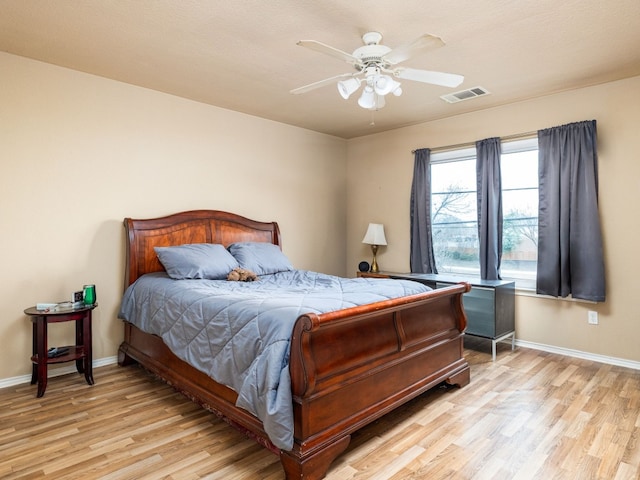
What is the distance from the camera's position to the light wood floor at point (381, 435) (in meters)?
2.00

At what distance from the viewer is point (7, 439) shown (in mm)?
2281

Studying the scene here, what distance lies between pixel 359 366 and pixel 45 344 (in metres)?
2.36

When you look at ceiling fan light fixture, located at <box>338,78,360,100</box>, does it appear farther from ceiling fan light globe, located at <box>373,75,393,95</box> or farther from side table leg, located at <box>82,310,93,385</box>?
side table leg, located at <box>82,310,93,385</box>

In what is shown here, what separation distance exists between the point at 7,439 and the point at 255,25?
294cm

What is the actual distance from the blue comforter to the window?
1843 millimetres

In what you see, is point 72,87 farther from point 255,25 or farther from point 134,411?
point 134,411

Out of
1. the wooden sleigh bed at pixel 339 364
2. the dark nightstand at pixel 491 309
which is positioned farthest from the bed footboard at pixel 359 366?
the dark nightstand at pixel 491 309

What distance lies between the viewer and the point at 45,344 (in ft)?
9.50

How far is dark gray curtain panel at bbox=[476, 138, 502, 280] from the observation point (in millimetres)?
4184

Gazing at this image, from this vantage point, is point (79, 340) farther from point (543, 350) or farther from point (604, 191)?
point (604, 191)

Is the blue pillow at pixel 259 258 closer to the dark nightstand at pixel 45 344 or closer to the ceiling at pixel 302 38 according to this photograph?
the dark nightstand at pixel 45 344

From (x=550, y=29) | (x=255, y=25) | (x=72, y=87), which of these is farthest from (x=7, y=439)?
(x=550, y=29)

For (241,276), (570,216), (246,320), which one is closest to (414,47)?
(246,320)

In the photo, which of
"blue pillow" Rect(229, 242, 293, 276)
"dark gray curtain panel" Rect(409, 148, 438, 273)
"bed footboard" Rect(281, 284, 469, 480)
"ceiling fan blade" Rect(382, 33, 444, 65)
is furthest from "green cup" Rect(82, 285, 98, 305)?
"dark gray curtain panel" Rect(409, 148, 438, 273)
